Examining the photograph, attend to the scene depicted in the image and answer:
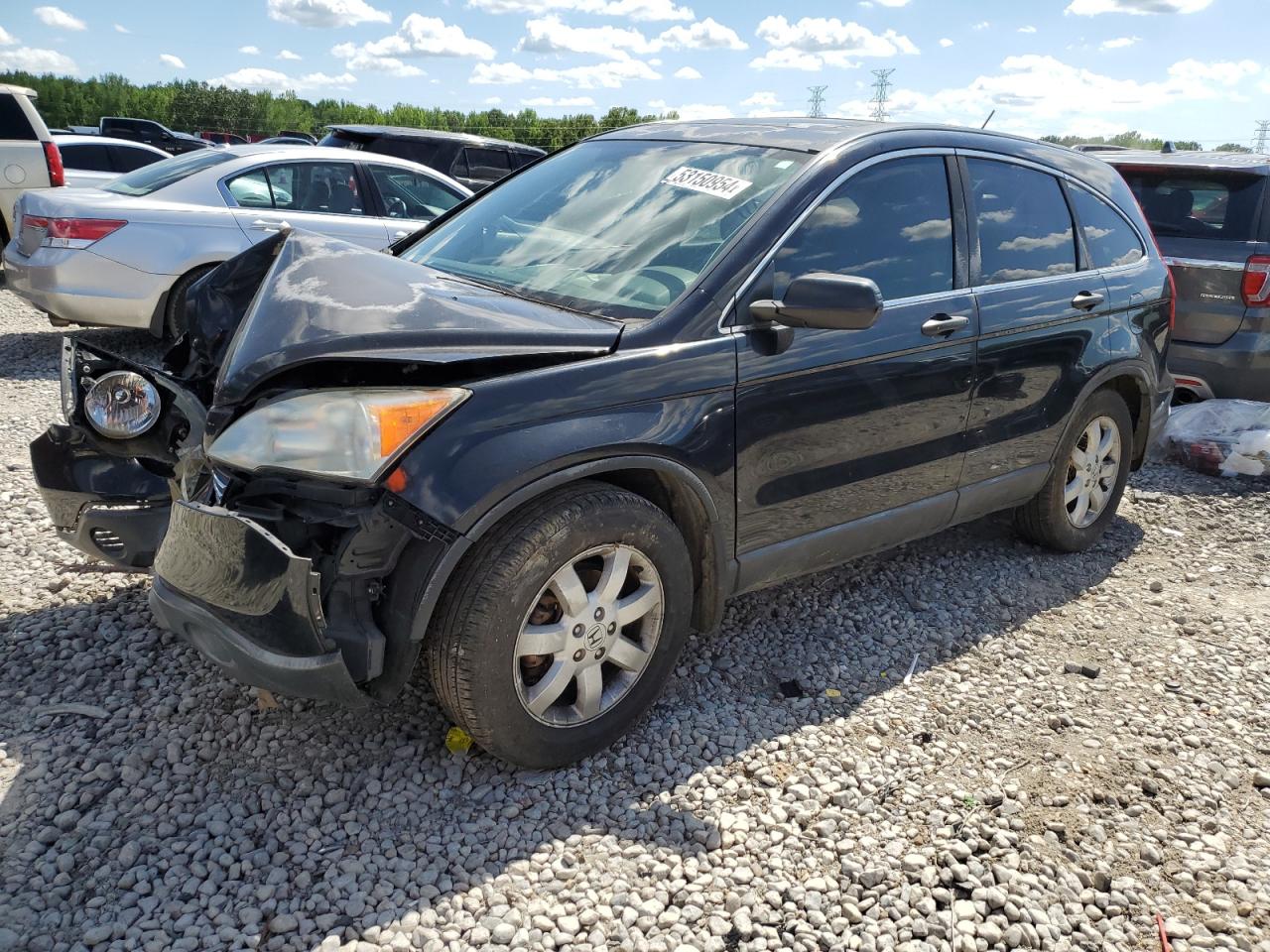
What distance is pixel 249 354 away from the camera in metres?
2.66

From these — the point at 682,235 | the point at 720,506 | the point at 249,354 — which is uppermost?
Answer: the point at 682,235

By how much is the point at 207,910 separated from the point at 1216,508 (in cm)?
549

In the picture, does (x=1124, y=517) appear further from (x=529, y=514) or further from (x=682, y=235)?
(x=529, y=514)

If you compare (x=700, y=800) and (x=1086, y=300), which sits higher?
(x=1086, y=300)

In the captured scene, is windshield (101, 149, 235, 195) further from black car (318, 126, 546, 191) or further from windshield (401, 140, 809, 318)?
windshield (401, 140, 809, 318)

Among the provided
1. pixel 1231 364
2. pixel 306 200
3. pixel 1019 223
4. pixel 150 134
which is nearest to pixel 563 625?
pixel 1019 223

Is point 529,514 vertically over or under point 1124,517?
over

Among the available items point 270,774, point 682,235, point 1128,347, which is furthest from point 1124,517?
point 270,774

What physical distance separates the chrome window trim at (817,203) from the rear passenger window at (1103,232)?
3.13 feet

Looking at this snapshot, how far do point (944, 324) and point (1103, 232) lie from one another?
1473 millimetres

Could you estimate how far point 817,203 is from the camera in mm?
3293

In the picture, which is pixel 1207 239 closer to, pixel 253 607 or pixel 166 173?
pixel 253 607

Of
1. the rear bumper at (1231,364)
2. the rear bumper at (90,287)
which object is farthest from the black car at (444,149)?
the rear bumper at (1231,364)

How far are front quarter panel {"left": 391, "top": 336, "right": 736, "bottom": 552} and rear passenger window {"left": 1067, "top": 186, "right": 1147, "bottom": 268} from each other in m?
2.31
